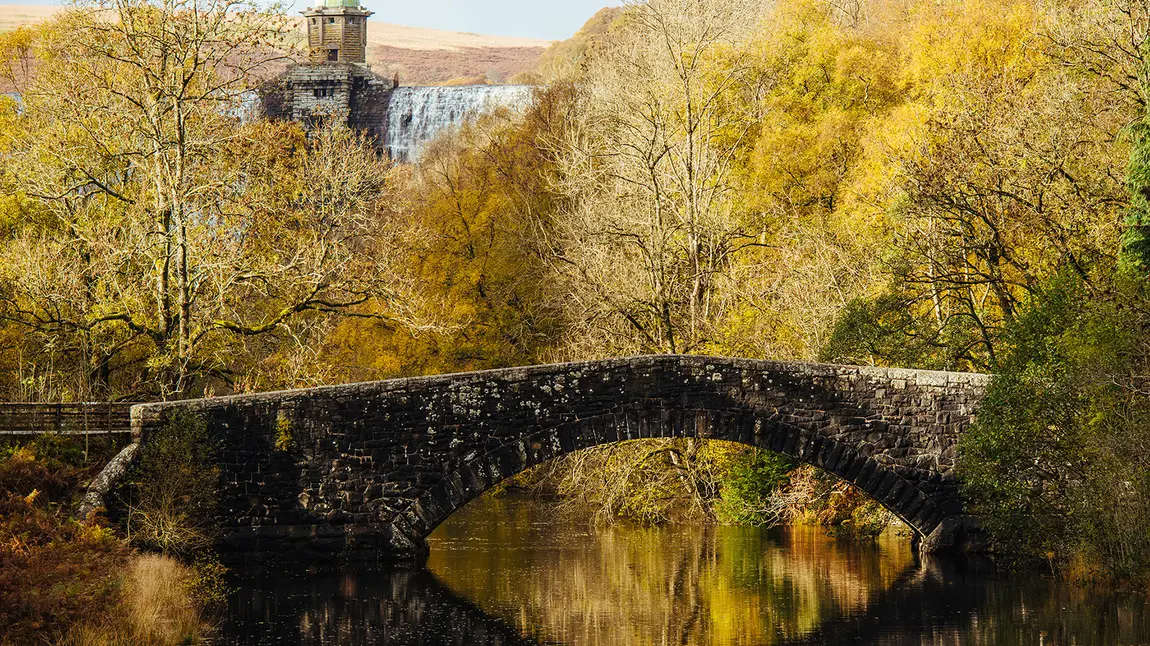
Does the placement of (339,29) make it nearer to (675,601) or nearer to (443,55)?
(443,55)

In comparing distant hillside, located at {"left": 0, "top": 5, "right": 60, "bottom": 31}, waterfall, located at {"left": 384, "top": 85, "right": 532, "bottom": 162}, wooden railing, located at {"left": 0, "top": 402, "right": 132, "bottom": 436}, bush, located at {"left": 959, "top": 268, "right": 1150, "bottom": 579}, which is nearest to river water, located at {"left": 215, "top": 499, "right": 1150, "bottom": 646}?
bush, located at {"left": 959, "top": 268, "right": 1150, "bottom": 579}

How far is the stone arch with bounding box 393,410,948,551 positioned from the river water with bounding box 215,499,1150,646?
2.97ft

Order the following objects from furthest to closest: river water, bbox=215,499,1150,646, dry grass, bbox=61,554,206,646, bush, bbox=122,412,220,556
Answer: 1. bush, bbox=122,412,220,556
2. river water, bbox=215,499,1150,646
3. dry grass, bbox=61,554,206,646

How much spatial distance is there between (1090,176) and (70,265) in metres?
15.6

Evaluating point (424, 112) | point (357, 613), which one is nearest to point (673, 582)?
point (357, 613)

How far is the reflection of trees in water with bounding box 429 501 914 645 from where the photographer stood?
1634 centimetres

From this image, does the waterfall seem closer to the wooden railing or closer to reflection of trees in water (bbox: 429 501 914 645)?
reflection of trees in water (bbox: 429 501 914 645)

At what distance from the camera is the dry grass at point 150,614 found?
14031mm

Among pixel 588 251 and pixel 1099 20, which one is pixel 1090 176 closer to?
pixel 1099 20

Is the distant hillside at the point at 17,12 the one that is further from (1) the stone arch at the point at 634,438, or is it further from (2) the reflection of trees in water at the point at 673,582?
(1) the stone arch at the point at 634,438

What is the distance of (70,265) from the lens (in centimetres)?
2408

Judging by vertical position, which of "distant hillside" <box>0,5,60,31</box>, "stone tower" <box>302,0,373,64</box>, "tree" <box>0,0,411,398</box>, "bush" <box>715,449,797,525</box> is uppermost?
"distant hillside" <box>0,5,60,31</box>

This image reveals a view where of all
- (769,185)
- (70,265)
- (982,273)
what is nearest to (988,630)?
(982,273)

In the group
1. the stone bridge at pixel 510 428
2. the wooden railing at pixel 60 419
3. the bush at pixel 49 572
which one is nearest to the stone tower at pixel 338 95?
the wooden railing at pixel 60 419
